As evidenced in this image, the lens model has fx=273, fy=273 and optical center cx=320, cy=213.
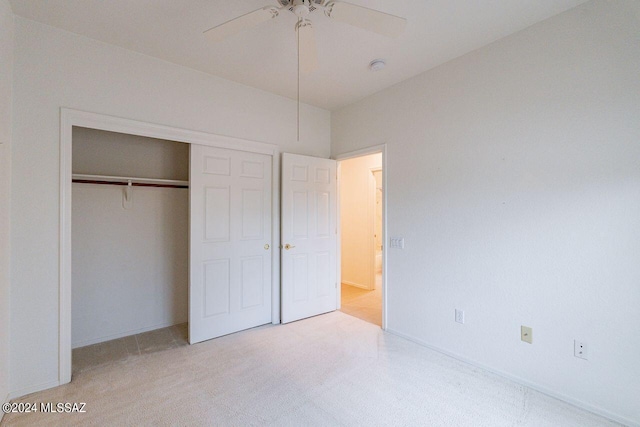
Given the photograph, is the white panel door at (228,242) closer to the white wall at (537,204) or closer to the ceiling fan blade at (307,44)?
the ceiling fan blade at (307,44)

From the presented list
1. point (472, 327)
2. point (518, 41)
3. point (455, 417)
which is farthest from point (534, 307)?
point (518, 41)

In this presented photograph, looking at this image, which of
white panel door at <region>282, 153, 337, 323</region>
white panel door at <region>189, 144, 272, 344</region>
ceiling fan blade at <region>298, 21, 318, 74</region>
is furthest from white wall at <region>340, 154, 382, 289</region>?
ceiling fan blade at <region>298, 21, 318, 74</region>

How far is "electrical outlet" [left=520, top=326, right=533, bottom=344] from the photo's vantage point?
2.10m

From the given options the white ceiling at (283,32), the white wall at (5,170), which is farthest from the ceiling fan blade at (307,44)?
the white wall at (5,170)

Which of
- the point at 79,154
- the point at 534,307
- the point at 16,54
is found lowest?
the point at 534,307

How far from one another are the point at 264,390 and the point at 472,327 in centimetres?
184

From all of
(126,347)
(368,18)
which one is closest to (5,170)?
(126,347)

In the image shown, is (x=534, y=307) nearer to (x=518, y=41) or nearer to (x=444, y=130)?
(x=444, y=130)

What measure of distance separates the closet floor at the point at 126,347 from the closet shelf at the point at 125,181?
1652mm

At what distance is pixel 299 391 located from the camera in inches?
79.6

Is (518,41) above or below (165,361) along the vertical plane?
above

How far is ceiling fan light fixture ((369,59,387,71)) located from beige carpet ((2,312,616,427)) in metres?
2.76

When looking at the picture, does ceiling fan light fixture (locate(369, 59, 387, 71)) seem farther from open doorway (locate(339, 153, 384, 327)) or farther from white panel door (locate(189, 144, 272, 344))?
open doorway (locate(339, 153, 384, 327))

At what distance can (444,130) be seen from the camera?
2631mm
